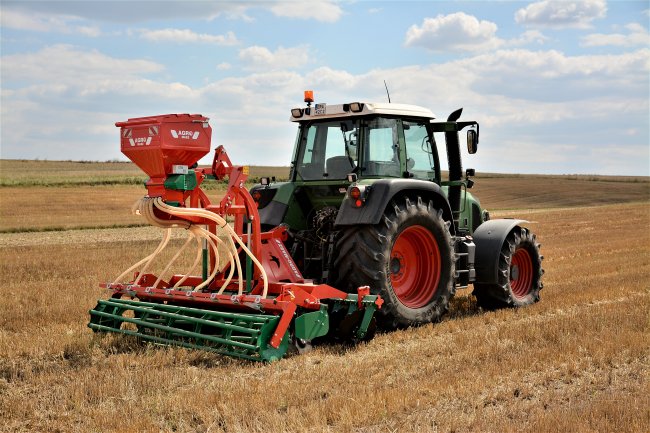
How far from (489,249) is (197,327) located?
3.84 meters

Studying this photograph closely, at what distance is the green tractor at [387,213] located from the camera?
7.32 metres

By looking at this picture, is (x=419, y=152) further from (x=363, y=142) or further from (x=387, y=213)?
(x=387, y=213)

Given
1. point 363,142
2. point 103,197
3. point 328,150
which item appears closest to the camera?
point 363,142

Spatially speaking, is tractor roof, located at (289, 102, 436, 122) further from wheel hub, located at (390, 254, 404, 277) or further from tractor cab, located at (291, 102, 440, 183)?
wheel hub, located at (390, 254, 404, 277)

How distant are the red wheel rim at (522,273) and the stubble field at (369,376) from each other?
1.19 feet

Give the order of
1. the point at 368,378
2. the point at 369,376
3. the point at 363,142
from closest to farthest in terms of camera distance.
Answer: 1. the point at 368,378
2. the point at 369,376
3. the point at 363,142

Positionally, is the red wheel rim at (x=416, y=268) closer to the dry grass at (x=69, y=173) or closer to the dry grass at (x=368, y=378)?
the dry grass at (x=368, y=378)

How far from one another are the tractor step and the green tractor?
1216 millimetres

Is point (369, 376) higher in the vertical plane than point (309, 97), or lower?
lower

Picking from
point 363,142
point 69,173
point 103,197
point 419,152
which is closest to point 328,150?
point 363,142

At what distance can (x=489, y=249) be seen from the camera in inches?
354

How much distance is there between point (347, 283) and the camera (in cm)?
734

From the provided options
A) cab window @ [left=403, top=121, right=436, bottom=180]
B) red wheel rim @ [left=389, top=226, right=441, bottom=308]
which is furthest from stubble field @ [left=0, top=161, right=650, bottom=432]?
cab window @ [left=403, top=121, right=436, bottom=180]

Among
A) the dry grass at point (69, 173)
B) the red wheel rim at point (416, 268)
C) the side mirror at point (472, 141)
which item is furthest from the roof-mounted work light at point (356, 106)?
the dry grass at point (69, 173)
